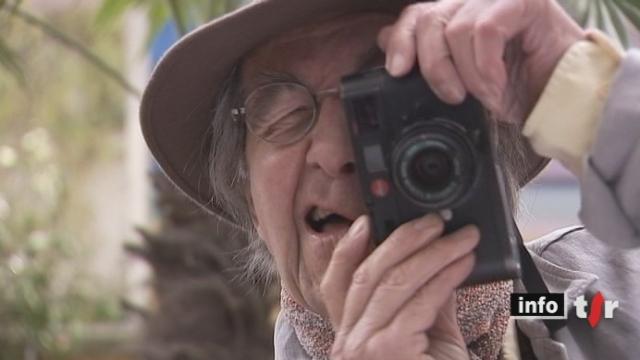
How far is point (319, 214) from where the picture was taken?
110cm

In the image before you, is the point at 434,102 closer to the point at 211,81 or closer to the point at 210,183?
the point at 211,81

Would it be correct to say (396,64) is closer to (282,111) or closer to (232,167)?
(282,111)

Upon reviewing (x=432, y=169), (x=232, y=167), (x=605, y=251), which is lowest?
(x=605, y=251)

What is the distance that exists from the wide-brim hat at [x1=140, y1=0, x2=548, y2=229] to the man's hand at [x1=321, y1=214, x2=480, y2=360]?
0.87ft

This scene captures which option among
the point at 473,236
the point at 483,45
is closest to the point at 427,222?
the point at 473,236

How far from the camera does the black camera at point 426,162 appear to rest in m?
0.93

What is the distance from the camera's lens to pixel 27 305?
12.1ft

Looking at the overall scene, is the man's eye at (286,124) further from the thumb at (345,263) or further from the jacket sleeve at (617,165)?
the jacket sleeve at (617,165)

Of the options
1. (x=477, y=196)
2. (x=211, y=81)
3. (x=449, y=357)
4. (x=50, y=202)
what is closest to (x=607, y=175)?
(x=477, y=196)

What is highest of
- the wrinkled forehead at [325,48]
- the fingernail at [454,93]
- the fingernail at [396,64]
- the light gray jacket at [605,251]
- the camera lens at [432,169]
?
the fingernail at [396,64]

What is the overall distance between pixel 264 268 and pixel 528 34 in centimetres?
57

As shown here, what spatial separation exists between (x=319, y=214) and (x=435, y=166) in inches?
8.1

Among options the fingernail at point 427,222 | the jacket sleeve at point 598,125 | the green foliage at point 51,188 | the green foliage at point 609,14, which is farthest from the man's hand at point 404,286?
the green foliage at point 51,188

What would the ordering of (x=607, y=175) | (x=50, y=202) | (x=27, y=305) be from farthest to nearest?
1. (x=50, y=202)
2. (x=27, y=305)
3. (x=607, y=175)
